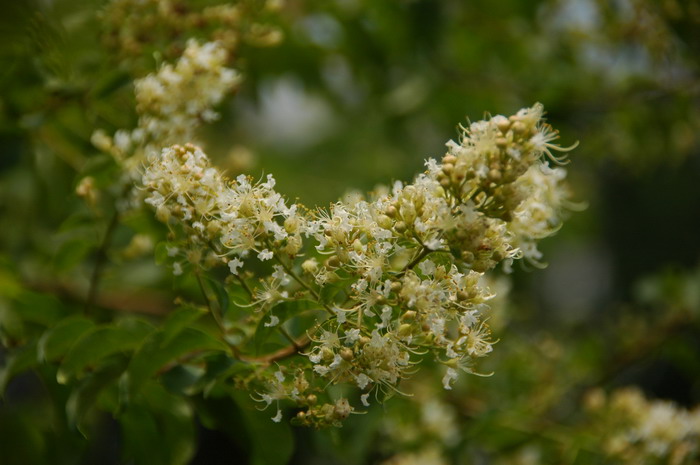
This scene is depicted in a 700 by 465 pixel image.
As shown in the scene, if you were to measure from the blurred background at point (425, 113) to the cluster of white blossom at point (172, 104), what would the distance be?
0.62 feet

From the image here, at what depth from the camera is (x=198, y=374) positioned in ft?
6.73

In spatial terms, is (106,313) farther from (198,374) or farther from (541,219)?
(541,219)

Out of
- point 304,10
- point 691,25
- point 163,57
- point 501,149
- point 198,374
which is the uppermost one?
point 304,10

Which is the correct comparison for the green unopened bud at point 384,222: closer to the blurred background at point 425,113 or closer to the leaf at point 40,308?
the blurred background at point 425,113

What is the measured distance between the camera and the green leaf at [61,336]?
2.10 m

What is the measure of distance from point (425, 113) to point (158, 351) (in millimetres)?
3052

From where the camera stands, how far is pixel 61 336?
212 centimetres

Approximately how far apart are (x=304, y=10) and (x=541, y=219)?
8.57 feet

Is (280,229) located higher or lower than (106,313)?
lower

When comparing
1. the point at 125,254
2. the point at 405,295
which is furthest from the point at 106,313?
the point at 405,295

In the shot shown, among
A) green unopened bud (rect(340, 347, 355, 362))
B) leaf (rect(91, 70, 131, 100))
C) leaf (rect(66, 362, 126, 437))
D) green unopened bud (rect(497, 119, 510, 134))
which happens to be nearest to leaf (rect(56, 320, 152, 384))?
leaf (rect(66, 362, 126, 437))

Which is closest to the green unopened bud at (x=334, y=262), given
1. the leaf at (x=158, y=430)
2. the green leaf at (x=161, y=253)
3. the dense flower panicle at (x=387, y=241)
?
the dense flower panicle at (x=387, y=241)

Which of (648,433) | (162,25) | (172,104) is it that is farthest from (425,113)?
(172,104)

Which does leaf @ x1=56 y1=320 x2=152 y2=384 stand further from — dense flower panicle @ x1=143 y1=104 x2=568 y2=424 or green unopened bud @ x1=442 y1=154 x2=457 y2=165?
green unopened bud @ x1=442 y1=154 x2=457 y2=165
